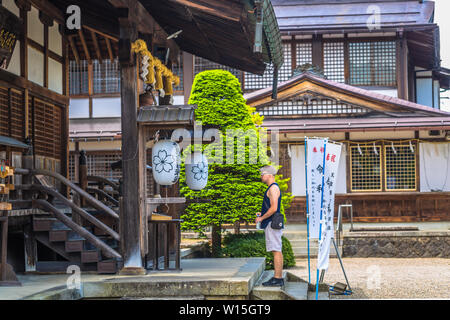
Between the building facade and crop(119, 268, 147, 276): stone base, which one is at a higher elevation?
the building facade

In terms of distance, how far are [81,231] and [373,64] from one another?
770 inches

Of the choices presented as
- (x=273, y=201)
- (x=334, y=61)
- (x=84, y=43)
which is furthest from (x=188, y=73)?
(x=273, y=201)

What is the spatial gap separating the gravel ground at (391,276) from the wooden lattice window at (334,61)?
395 inches

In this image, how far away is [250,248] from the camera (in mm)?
14797

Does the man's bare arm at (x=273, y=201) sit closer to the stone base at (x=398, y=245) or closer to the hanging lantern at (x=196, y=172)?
the hanging lantern at (x=196, y=172)

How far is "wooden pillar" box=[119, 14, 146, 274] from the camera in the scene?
30.7 feet

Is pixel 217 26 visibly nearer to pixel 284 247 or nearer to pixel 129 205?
pixel 129 205

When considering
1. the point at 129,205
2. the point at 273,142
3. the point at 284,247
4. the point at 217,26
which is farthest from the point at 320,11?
the point at 129,205

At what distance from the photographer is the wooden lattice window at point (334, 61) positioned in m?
26.8

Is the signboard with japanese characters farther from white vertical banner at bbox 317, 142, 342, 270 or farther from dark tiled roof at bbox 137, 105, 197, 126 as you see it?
white vertical banner at bbox 317, 142, 342, 270

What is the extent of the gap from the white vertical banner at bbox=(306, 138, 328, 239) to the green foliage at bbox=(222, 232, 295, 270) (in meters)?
4.12

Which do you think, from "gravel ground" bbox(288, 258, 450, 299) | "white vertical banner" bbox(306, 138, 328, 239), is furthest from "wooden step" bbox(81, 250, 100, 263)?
"gravel ground" bbox(288, 258, 450, 299)

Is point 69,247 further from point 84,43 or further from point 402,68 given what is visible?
point 402,68

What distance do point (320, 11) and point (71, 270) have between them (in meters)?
22.9
